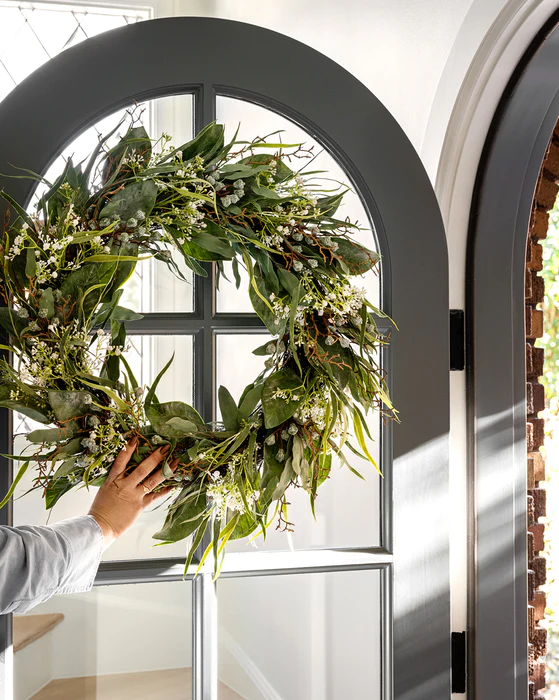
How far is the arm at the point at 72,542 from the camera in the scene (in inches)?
35.3

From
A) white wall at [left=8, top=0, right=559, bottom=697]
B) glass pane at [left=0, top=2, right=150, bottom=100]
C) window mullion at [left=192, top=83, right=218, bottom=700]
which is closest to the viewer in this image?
window mullion at [left=192, top=83, right=218, bottom=700]

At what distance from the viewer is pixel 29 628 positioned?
46.4 inches

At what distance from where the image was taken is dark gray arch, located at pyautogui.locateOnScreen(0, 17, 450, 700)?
108 centimetres

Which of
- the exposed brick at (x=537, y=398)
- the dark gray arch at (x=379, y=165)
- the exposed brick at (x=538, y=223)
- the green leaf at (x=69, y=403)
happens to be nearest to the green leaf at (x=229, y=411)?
the green leaf at (x=69, y=403)

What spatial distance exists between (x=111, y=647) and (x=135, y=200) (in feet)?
2.68

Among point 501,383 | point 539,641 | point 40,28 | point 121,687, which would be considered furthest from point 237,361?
point 40,28

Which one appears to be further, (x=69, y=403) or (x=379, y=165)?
(x=379, y=165)

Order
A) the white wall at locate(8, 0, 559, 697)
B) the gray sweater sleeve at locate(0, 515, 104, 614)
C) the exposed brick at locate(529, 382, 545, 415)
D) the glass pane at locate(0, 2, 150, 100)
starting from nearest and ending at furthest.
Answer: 1. the gray sweater sleeve at locate(0, 515, 104, 614)
2. the white wall at locate(8, 0, 559, 697)
3. the exposed brick at locate(529, 382, 545, 415)
4. the glass pane at locate(0, 2, 150, 100)

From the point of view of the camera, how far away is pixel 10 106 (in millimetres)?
1057

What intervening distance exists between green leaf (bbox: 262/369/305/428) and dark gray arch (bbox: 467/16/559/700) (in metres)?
0.45

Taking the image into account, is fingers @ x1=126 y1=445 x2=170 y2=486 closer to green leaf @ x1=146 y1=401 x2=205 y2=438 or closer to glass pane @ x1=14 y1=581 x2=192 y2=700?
green leaf @ x1=146 y1=401 x2=205 y2=438

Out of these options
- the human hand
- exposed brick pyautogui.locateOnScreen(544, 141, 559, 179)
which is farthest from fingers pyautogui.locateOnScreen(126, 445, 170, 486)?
exposed brick pyautogui.locateOnScreen(544, 141, 559, 179)

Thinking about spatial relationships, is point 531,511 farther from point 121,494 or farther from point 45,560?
point 45,560

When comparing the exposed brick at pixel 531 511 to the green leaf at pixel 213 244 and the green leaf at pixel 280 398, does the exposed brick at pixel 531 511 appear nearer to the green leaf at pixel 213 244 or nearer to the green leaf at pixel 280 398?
the green leaf at pixel 280 398
